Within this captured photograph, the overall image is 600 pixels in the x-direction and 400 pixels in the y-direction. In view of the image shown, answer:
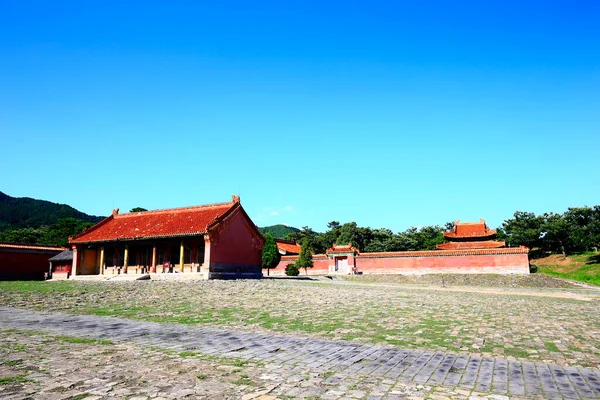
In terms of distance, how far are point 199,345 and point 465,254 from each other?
118ft

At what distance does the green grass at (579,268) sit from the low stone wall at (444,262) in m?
6.53

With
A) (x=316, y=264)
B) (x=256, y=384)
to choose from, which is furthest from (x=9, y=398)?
(x=316, y=264)

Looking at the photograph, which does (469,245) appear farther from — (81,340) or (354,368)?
(81,340)

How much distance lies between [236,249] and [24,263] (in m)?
19.5

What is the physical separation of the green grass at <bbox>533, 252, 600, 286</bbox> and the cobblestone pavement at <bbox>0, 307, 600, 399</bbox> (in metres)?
40.1

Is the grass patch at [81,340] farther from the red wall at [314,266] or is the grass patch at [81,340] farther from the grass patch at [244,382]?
the red wall at [314,266]

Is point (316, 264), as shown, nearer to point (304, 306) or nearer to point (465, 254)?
point (465, 254)

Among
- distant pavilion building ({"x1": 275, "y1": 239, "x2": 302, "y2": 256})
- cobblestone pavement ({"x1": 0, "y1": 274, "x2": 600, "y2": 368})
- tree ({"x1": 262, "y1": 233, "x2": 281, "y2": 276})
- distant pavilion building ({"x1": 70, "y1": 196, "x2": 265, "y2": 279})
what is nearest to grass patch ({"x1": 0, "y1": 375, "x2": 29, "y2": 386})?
cobblestone pavement ({"x1": 0, "y1": 274, "x2": 600, "y2": 368})

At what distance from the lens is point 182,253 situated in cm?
2888

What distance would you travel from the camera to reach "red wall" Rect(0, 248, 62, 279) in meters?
33.6

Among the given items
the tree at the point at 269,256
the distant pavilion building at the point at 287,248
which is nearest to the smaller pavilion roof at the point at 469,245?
the distant pavilion building at the point at 287,248

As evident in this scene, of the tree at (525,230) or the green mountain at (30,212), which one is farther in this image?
the green mountain at (30,212)

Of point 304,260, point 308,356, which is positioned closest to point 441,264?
point 304,260

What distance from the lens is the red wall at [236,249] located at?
28609 millimetres
